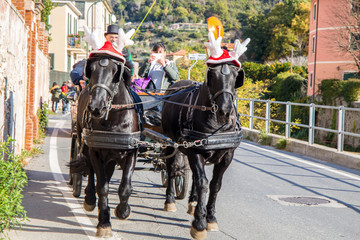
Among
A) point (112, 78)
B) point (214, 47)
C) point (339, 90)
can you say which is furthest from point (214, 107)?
point (339, 90)

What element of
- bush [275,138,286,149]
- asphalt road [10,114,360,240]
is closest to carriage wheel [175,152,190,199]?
asphalt road [10,114,360,240]

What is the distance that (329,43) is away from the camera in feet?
153

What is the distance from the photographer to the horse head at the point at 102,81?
560 centimetres

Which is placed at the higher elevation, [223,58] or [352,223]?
[223,58]

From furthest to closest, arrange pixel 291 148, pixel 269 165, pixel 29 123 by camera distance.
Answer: pixel 291 148 < pixel 29 123 < pixel 269 165

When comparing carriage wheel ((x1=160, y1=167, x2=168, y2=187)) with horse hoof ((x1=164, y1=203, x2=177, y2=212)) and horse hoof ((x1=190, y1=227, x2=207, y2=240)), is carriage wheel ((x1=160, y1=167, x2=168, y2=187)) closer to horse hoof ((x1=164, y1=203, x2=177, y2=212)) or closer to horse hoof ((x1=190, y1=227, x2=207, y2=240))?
horse hoof ((x1=164, y1=203, x2=177, y2=212))

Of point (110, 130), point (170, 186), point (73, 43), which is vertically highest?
point (73, 43)

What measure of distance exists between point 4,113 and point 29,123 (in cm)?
436

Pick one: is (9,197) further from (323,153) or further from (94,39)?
(323,153)

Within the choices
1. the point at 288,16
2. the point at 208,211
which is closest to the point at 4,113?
the point at 208,211

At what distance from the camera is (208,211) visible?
637 centimetres

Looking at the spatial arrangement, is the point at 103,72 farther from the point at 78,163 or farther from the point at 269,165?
the point at 269,165

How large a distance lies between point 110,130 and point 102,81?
68 cm

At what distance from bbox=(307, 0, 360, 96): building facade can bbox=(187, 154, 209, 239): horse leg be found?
132 ft
